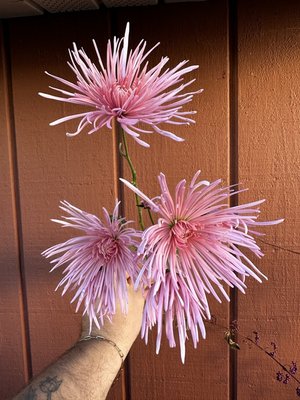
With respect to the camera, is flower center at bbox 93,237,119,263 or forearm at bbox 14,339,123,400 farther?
forearm at bbox 14,339,123,400

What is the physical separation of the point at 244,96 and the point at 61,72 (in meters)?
0.38

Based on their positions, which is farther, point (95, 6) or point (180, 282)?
point (95, 6)

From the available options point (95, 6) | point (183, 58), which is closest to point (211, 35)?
point (183, 58)

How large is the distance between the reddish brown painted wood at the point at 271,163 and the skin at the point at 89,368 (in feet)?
1.05

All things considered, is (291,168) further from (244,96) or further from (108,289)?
(108,289)

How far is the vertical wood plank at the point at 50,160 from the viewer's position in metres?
0.78

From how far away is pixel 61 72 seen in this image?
2.57 feet

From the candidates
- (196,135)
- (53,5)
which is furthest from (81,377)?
(53,5)

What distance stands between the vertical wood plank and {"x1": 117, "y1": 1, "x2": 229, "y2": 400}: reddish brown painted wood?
0.07 metres

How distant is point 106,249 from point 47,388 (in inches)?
11.1

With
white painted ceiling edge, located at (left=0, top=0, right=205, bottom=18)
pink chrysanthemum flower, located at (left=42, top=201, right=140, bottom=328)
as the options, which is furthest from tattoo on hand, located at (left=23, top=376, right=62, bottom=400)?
white painted ceiling edge, located at (left=0, top=0, right=205, bottom=18)

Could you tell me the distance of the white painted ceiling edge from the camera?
2.23 ft

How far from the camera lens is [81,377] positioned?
0.57m

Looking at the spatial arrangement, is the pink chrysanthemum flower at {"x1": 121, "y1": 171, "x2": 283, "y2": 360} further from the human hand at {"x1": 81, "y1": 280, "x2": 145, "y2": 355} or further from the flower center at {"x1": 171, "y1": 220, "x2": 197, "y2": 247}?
the human hand at {"x1": 81, "y1": 280, "x2": 145, "y2": 355}
